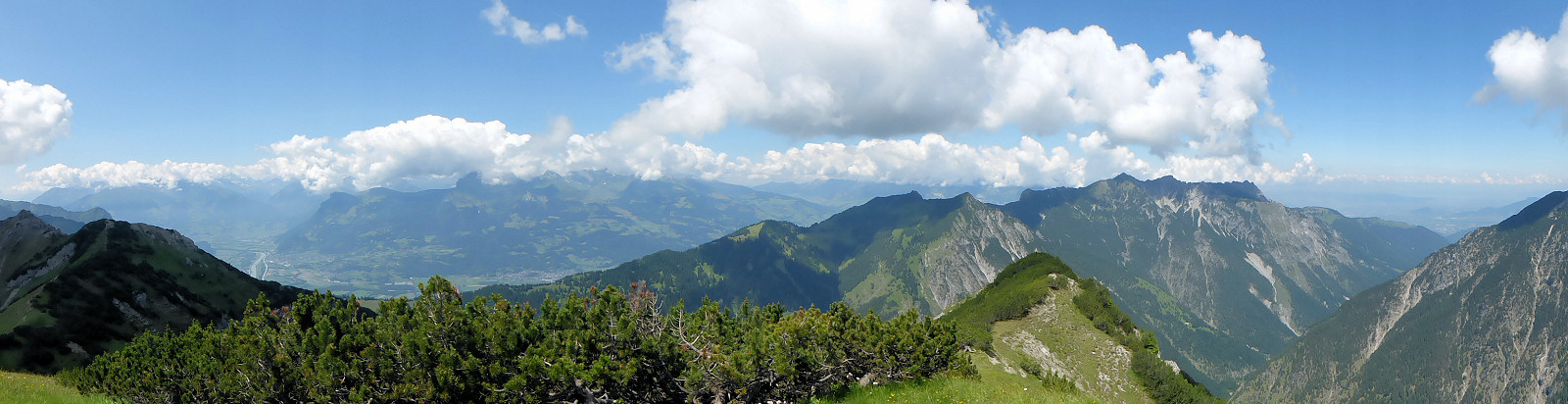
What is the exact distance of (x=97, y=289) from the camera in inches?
4690

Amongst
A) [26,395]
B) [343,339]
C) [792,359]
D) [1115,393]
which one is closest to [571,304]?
[343,339]

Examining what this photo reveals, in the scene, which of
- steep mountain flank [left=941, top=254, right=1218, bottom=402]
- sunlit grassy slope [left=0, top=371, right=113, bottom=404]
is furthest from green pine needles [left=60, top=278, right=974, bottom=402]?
steep mountain flank [left=941, top=254, right=1218, bottom=402]

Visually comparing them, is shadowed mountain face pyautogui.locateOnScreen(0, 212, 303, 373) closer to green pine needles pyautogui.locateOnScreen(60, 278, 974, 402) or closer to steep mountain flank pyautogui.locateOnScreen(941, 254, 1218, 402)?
green pine needles pyautogui.locateOnScreen(60, 278, 974, 402)

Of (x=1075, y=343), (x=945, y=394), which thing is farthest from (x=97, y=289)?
(x=1075, y=343)

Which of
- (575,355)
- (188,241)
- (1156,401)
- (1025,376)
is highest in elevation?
(188,241)

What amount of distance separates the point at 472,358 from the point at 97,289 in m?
158

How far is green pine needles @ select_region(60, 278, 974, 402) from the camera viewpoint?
25828 millimetres

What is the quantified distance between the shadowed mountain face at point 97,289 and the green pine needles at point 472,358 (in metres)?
64.5

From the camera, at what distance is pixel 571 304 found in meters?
29.2

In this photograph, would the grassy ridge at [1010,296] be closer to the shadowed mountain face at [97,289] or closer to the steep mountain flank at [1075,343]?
the steep mountain flank at [1075,343]

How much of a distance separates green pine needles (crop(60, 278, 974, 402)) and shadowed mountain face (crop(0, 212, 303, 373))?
64495 mm

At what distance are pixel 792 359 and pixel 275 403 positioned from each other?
25056 mm

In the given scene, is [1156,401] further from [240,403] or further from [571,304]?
[240,403]

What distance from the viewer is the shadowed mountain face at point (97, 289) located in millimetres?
93875
